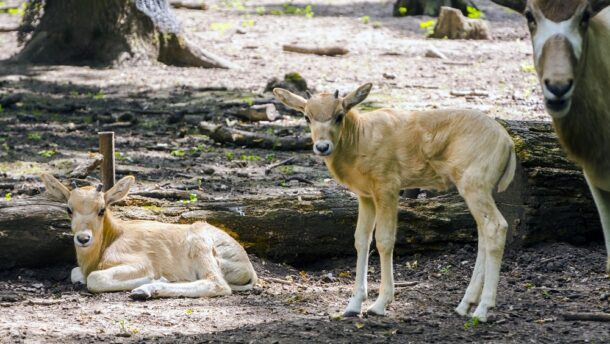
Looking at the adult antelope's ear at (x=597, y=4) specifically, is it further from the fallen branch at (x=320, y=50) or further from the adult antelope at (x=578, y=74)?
the fallen branch at (x=320, y=50)

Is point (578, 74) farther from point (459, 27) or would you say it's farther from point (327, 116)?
point (459, 27)

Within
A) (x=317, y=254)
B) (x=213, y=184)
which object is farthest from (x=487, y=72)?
(x=317, y=254)

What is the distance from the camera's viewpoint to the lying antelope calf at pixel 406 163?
6914 mm

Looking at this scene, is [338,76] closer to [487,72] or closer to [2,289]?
[487,72]

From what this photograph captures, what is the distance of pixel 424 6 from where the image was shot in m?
25.4

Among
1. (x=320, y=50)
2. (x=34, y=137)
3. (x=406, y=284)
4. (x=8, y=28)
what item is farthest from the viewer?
(x=8, y=28)

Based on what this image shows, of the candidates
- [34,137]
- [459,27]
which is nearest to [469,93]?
[459,27]

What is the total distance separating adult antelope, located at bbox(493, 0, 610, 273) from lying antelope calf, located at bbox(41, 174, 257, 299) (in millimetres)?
2848

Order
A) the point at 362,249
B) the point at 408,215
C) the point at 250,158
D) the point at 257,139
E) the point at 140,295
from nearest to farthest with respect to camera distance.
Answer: the point at 362,249
the point at 140,295
the point at 408,215
the point at 250,158
the point at 257,139

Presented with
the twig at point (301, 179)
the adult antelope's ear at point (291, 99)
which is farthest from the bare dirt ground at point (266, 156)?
the adult antelope's ear at point (291, 99)

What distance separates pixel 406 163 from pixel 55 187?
9.66 feet

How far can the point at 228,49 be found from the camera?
20.7 m

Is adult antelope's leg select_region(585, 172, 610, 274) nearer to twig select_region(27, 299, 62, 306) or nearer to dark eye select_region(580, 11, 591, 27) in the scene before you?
dark eye select_region(580, 11, 591, 27)

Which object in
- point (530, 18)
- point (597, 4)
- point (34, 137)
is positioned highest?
point (597, 4)
